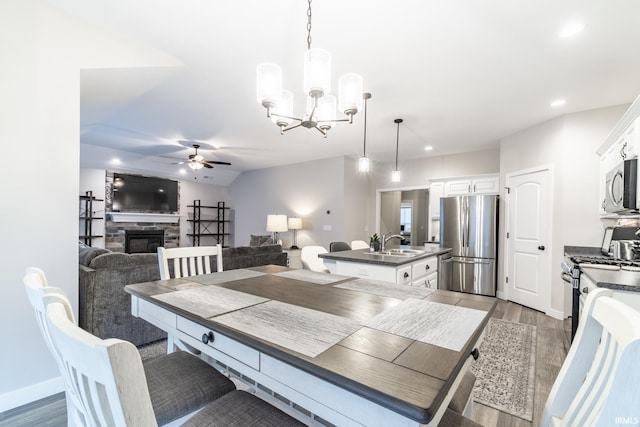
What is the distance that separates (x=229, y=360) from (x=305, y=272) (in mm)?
1009

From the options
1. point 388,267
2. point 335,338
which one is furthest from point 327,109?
point 335,338

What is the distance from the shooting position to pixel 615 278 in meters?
1.89

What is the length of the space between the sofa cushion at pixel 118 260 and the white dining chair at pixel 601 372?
120 inches

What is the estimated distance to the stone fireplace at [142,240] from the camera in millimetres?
6695

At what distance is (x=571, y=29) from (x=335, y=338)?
2.79 meters

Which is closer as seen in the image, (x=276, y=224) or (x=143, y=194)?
(x=276, y=224)

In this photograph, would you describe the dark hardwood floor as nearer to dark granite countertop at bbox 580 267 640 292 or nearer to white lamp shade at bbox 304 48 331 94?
dark granite countertop at bbox 580 267 640 292

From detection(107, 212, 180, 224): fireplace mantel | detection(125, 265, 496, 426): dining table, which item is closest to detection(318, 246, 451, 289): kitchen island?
detection(125, 265, 496, 426): dining table

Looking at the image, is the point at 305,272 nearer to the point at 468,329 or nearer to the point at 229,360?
the point at 229,360

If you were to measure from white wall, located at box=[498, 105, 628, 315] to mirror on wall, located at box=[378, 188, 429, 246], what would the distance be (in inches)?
128

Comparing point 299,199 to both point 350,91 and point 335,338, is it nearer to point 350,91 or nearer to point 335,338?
point 350,91

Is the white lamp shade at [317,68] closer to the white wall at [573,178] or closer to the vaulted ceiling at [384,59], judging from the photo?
the vaulted ceiling at [384,59]

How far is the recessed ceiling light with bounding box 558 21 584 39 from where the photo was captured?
204cm

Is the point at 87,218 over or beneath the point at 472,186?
beneath
